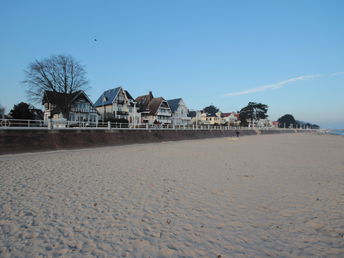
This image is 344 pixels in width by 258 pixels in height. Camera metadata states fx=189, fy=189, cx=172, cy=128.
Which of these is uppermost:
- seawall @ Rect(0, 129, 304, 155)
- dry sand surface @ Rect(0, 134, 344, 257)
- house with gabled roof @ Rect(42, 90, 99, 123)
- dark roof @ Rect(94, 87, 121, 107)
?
dark roof @ Rect(94, 87, 121, 107)

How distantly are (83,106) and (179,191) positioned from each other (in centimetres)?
3932

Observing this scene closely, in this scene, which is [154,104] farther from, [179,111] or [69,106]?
[69,106]

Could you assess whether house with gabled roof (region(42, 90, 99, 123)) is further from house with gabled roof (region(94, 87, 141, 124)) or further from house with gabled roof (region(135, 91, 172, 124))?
house with gabled roof (region(135, 91, 172, 124))

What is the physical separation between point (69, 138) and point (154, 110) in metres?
34.3

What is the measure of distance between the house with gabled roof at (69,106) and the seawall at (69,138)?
11.7m

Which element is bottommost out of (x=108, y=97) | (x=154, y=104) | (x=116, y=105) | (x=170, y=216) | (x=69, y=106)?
(x=170, y=216)

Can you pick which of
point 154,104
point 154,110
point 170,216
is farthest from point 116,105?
point 170,216

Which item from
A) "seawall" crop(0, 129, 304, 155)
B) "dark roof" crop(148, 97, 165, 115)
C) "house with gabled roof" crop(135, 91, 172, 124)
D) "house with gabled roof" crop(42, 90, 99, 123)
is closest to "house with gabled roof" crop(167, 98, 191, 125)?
"house with gabled roof" crop(135, 91, 172, 124)

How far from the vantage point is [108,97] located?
47.7 m

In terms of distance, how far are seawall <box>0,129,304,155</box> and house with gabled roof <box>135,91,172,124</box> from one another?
2214 centimetres

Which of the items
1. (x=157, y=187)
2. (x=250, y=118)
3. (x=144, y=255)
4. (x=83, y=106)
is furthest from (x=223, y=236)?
(x=250, y=118)

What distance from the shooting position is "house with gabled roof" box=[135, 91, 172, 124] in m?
52.8

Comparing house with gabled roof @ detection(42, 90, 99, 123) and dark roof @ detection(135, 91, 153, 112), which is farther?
dark roof @ detection(135, 91, 153, 112)

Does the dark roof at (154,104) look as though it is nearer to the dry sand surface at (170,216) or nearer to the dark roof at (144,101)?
the dark roof at (144,101)
